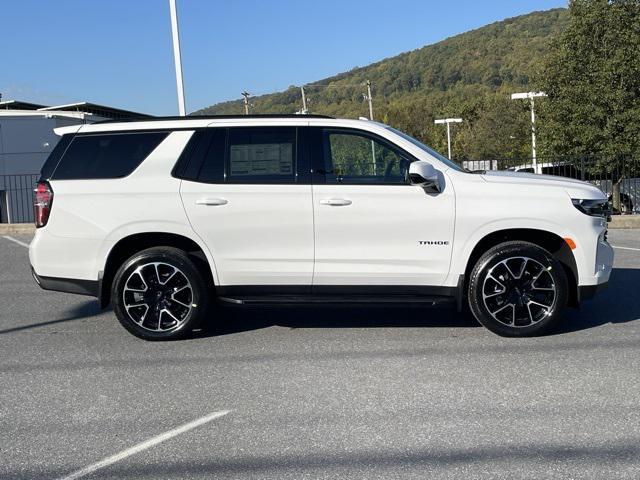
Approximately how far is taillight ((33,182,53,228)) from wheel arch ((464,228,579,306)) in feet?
12.1

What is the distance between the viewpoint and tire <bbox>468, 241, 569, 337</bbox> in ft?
18.4

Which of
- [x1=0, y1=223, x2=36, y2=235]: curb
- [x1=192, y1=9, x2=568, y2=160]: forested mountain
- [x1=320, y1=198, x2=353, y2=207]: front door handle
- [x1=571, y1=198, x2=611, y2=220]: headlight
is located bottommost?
[x1=0, y1=223, x2=36, y2=235]: curb

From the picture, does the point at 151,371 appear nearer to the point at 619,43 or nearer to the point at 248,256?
the point at 248,256

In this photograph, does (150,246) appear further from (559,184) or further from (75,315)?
(559,184)

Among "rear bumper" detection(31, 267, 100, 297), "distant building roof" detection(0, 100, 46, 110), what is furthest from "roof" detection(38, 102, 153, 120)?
"rear bumper" detection(31, 267, 100, 297)

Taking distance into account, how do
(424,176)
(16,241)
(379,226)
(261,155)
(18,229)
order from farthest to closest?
1. (18,229)
2. (16,241)
3. (261,155)
4. (379,226)
5. (424,176)

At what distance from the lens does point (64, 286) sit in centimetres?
591

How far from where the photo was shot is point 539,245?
5840 mm

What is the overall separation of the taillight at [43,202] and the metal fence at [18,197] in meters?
14.5

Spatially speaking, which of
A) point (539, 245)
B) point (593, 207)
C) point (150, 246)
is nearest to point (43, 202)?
point (150, 246)

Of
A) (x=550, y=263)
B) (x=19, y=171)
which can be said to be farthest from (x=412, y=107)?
(x=550, y=263)

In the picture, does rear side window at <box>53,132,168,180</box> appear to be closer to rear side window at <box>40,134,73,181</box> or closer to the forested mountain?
rear side window at <box>40,134,73,181</box>

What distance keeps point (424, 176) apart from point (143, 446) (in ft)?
9.84

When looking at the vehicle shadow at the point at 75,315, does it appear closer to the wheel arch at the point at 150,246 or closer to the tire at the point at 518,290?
the wheel arch at the point at 150,246
